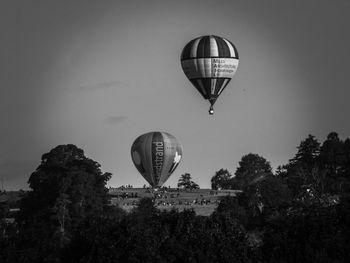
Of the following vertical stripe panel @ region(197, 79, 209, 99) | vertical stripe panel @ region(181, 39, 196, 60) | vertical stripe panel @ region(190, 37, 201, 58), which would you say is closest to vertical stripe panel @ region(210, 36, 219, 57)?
vertical stripe panel @ region(190, 37, 201, 58)

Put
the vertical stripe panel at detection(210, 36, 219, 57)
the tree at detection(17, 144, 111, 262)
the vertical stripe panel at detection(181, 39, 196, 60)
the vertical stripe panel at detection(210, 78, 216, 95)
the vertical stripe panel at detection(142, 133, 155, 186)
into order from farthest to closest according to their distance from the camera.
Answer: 1. the vertical stripe panel at detection(142, 133, 155, 186)
2. the tree at detection(17, 144, 111, 262)
3. the vertical stripe panel at detection(181, 39, 196, 60)
4. the vertical stripe panel at detection(210, 78, 216, 95)
5. the vertical stripe panel at detection(210, 36, 219, 57)

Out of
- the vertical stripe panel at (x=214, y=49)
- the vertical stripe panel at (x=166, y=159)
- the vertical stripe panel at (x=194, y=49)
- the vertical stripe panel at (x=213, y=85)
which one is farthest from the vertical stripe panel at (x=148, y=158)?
the vertical stripe panel at (x=214, y=49)

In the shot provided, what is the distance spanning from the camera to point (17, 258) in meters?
139

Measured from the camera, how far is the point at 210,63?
164250 millimetres

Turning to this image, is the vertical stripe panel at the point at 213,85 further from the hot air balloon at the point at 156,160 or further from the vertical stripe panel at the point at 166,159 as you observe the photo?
the vertical stripe panel at the point at 166,159

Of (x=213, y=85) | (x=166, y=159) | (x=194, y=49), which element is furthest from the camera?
(x=166, y=159)

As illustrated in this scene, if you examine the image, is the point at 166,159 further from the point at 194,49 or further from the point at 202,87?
the point at 194,49

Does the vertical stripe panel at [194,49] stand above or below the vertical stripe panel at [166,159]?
above

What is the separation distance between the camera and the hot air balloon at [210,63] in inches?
6476

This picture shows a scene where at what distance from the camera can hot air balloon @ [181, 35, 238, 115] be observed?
16450 centimetres

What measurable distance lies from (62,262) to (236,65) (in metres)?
44.9

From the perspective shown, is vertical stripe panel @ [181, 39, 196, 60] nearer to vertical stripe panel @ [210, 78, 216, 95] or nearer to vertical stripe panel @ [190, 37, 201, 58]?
A: vertical stripe panel @ [190, 37, 201, 58]

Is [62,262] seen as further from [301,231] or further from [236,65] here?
[236,65]

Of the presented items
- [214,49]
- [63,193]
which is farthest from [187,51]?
[63,193]
